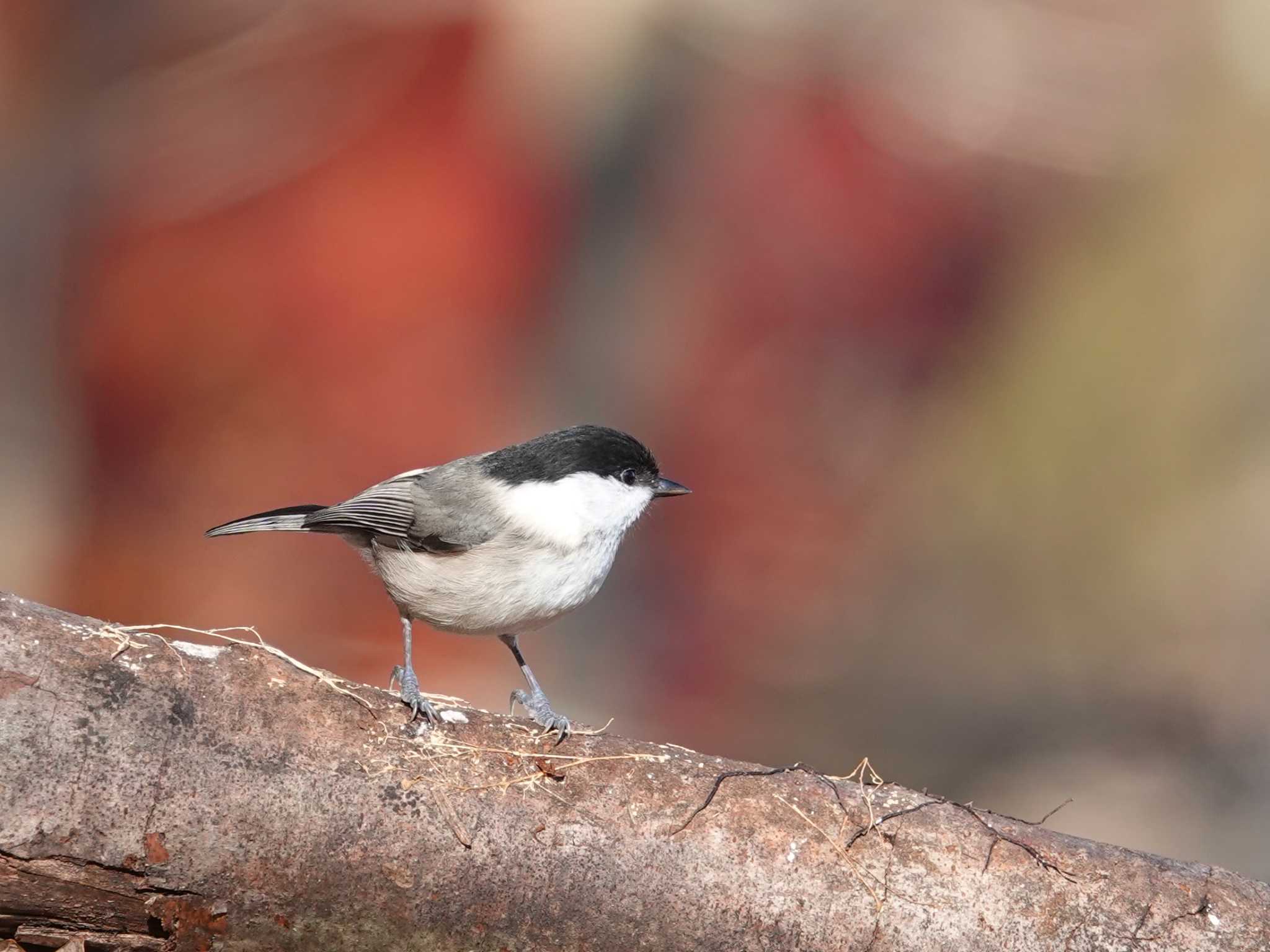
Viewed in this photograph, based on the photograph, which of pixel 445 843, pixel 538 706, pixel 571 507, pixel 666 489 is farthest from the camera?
pixel 666 489

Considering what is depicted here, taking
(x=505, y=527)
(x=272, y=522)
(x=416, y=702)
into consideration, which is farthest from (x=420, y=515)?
(x=416, y=702)

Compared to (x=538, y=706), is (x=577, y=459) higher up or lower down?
higher up

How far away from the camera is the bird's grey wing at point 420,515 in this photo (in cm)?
350

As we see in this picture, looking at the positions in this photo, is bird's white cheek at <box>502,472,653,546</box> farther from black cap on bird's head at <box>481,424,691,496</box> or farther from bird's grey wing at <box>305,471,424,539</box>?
bird's grey wing at <box>305,471,424,539</box>

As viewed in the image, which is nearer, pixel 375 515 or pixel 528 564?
pixel 528 564

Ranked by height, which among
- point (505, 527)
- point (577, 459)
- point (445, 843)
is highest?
point (577, 459)

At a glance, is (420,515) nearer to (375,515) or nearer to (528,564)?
(375,515)

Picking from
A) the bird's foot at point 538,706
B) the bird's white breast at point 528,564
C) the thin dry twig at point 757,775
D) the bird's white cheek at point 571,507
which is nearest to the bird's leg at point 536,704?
the bird's foot at point 538,706

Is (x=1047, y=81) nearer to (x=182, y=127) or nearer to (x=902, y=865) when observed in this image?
(x=182, y=127)

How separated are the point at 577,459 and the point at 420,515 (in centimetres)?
53

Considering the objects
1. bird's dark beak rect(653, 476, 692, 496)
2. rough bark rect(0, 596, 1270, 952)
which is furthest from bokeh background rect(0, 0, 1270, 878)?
rough bark rect(0, 596, 1270, 952)

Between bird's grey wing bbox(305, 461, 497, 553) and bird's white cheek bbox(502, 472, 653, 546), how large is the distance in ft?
0.39

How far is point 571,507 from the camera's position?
137 inches

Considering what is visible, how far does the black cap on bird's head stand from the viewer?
3539mm
